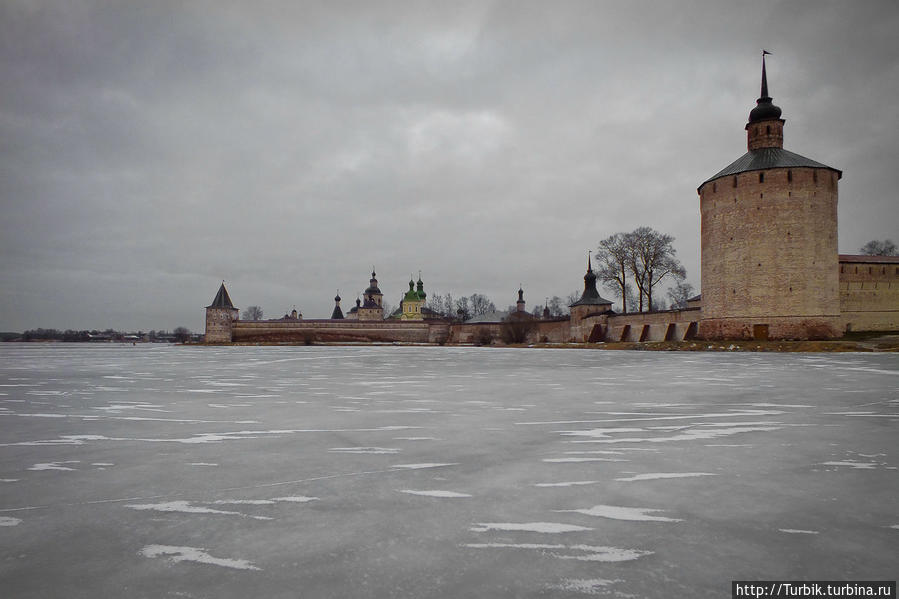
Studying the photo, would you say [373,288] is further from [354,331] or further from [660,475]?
[660,475]

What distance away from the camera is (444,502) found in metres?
2.86

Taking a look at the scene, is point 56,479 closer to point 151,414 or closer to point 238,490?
point 238,490

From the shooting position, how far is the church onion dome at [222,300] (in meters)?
67.2

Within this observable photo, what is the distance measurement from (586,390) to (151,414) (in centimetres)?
652

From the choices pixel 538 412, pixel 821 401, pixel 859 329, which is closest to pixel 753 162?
pixel 859 329

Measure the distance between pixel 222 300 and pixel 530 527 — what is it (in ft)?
236

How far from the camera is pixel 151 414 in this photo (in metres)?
6.27

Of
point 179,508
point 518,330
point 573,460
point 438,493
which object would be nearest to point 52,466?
point 179,508

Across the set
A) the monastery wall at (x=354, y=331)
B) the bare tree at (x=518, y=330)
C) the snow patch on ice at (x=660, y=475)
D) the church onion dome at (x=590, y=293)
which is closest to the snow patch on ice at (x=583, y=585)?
the snow patch on ice at (x=660, y=475)

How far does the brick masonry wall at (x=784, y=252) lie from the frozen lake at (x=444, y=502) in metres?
27.4

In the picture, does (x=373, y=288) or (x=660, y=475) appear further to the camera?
(x=373, y=288)

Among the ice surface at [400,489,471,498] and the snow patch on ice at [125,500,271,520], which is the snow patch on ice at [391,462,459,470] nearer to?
the ice surface at [400,489,471,498]

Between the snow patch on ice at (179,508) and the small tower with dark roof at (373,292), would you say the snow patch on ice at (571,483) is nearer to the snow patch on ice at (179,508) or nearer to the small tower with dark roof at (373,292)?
the snow patch on ice at (179,508)

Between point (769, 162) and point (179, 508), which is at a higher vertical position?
point (769, 162)
